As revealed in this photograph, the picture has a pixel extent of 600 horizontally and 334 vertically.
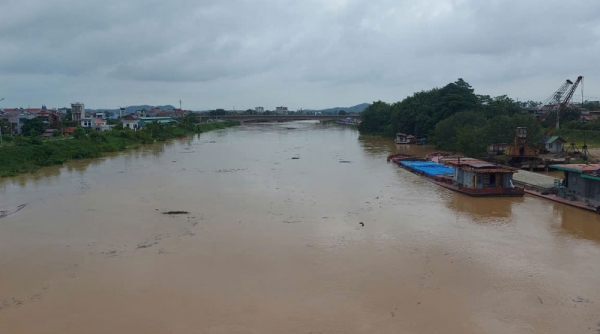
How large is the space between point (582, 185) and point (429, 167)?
7.35 meters

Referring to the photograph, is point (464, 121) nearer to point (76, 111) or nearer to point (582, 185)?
point (582, 185)

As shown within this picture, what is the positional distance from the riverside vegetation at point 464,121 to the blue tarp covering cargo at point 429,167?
304cm

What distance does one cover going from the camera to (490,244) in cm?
965

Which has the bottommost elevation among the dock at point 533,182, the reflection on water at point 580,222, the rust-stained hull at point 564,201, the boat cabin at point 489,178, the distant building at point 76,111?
the reflection on water at point 580,222

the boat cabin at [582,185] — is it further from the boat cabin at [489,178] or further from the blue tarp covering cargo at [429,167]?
the blue tarp covering cargo at [429,167]

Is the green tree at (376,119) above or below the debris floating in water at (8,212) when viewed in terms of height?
above

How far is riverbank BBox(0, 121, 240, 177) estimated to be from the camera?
2102cm

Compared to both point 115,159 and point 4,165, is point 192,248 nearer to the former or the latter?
point 4,165

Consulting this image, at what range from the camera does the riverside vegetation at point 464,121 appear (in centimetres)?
2191

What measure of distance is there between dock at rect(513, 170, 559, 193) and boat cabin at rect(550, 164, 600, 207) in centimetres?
85

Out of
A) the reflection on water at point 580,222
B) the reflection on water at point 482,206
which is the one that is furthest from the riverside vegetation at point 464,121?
the reflection on water at point 580,222

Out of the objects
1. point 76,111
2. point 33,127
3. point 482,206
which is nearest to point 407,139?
point 482,206

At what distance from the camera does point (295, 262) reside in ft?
28.2

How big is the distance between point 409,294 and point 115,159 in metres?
22.1
